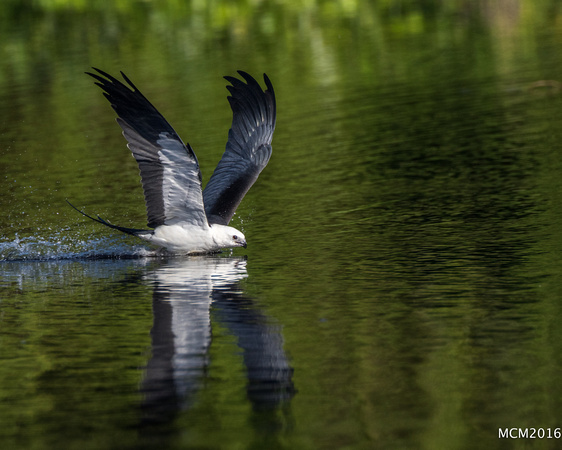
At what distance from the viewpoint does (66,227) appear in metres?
10.1

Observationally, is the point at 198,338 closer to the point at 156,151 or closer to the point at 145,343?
the point at 145,343

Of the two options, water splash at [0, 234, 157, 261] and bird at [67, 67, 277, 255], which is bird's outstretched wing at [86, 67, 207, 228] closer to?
bird at [67, 67, 277, 255]

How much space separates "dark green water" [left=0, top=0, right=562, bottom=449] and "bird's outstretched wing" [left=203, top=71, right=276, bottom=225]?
1.44 feet

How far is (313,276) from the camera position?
8.02 metres

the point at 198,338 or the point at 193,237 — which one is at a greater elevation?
the point at 193,237

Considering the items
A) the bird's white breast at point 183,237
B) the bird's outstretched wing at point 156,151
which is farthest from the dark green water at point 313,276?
the bird's outstretched wing at point 156,151

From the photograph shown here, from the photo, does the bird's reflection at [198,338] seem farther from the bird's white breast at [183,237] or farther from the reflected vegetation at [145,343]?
the bird's white breast at [183,237]

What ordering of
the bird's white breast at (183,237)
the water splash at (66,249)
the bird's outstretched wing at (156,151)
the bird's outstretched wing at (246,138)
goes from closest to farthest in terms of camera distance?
the bird's outstretched wing at (156,151)
the bird's white breast at (183,237)
the water splash at (66,249)
the bird's outstretched wing at (246,138)

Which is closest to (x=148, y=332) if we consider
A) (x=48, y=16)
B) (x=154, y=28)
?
(x=154, y=28)

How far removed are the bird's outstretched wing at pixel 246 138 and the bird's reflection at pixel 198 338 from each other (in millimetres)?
1340

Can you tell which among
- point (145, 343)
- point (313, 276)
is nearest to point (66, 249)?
point (313, 276)

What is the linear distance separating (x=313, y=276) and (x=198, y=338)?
1.56m

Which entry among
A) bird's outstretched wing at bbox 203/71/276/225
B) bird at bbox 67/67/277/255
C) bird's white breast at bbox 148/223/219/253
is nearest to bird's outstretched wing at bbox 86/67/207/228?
bird at bbox 67/67/277/255

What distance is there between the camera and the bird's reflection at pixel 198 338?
5.68 meters
